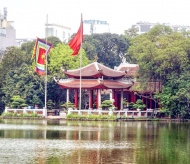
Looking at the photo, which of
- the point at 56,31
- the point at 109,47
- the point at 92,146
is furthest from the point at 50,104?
the point at 56,31

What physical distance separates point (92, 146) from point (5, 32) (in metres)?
92.8

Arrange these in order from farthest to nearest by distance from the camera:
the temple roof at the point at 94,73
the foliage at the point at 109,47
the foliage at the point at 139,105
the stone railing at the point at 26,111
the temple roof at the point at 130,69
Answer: the foliage at the point at 109,47 < the temple roof at the point at 130,69 < the temple roof at the point at 94,73 < the foliage at the point at 139,105 < the stone railing at the point at 26,111

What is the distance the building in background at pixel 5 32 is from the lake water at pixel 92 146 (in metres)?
76.3

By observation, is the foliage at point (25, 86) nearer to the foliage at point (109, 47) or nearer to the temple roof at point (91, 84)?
the temple roof at point (91, 84)

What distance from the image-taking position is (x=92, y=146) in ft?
139

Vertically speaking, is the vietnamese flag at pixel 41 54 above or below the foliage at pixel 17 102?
above

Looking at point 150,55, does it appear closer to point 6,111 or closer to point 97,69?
point 97,69

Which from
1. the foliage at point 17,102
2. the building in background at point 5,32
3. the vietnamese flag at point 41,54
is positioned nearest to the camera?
the vietnamese flag at point 41,54

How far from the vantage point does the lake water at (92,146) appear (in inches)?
1404

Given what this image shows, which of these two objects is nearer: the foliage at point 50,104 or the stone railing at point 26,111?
the stone railing at point 26,111

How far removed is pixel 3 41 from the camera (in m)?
134

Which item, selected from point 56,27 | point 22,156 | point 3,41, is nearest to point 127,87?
point 22,156

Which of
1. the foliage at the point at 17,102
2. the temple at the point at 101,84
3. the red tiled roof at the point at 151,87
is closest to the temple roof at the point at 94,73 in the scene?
the temple at the point at 101,84

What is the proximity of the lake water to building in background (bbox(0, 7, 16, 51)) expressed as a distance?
250 feet
